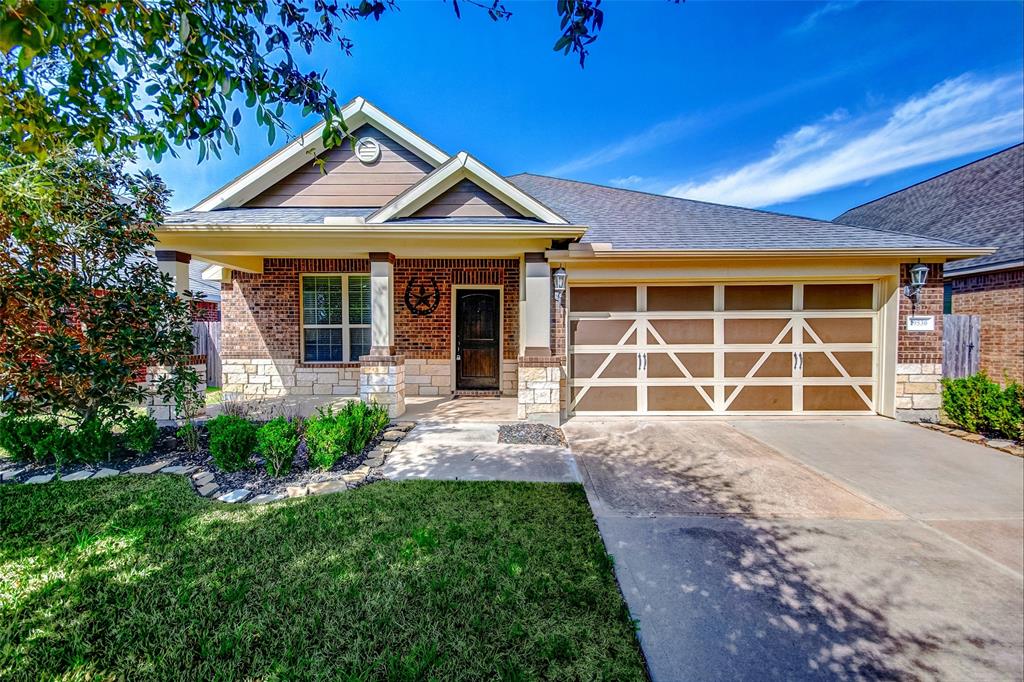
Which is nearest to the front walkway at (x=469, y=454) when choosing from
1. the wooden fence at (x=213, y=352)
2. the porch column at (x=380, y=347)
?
the porch column at (x=380, y=347)

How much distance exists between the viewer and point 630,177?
17.6 m

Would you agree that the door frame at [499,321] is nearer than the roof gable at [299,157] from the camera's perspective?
No

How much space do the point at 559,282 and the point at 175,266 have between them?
19.2ft

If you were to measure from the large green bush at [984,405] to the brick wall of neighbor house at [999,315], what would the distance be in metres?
3.57

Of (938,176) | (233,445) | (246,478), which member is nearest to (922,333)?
(246,478)

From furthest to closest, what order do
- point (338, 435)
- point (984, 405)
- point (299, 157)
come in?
point (299, 157), point (984, 405), point (338, 435)

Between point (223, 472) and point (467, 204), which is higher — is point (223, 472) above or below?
below

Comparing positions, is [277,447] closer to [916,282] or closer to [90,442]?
[90,442]

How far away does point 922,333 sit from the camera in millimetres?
6656

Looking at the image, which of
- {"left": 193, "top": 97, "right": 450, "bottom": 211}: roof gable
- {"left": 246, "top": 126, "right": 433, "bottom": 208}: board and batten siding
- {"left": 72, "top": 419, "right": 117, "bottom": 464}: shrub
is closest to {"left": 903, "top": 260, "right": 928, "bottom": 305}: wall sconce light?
{"left": 193, "top": 97, "right": 450, "bottom": 211}: roof gable

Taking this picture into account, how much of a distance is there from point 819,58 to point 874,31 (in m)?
2.13

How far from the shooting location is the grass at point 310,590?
195cm

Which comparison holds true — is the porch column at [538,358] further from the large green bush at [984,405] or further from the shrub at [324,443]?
the large green bush at [984,405]

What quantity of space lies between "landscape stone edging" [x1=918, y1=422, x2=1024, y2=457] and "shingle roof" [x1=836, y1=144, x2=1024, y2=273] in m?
5.46
